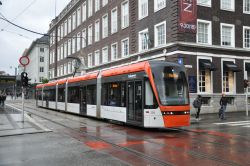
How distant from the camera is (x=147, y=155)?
9.52 meters

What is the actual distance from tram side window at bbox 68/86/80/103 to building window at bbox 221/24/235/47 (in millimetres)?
12850

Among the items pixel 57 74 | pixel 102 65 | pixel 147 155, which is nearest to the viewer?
pixel 147 155

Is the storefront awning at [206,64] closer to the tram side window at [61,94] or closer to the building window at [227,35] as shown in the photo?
the building window at [227,35]

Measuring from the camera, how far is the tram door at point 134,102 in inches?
632

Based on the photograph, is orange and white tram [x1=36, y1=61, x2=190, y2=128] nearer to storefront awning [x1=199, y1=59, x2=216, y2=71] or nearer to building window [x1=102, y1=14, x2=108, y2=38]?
storefront awning [x1=199, y1=59, x2=216, y2=71]

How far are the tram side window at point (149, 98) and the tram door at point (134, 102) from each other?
1.66ft

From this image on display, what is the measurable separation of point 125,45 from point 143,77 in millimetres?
21426

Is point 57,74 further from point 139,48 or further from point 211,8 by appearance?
point 211,8

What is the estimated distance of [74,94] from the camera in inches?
1059

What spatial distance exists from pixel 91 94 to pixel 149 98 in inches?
318

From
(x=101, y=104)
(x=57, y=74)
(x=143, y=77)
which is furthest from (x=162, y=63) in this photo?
(x=57, y=74)

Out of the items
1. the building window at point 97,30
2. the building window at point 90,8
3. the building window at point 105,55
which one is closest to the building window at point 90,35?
the building window at point 90,8

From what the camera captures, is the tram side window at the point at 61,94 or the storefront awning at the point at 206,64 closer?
the storefront awning at the point at 206,64

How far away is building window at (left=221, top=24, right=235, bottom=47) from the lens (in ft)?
96.0
